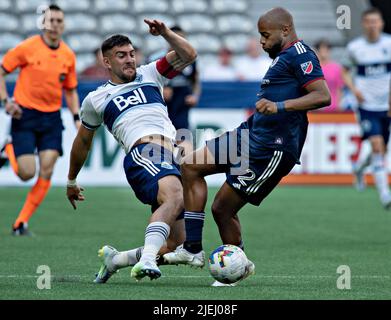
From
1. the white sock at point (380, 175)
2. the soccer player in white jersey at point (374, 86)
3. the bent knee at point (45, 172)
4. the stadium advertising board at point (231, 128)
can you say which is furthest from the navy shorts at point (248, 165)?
the stadium advertising board at point (231, 128)

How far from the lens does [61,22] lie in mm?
11414

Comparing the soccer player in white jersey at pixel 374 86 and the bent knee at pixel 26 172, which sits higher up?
the soccer player in white jersey at pixel 374 86

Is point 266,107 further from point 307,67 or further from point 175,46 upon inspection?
point 175,46

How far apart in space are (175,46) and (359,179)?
1035cm

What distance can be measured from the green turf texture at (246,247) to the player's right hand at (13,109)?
1295mm

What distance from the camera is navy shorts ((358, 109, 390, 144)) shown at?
14711 millimetres

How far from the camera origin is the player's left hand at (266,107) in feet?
23.3

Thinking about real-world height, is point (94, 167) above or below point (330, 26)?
below

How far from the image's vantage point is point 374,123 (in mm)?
14766

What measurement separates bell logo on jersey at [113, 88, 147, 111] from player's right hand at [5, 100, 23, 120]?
3722mm

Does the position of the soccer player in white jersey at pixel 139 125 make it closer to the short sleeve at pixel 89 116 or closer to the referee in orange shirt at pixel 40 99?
the short sleeve at pixel 89 116

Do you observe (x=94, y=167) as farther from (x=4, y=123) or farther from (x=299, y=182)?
(x=299, y=182)
